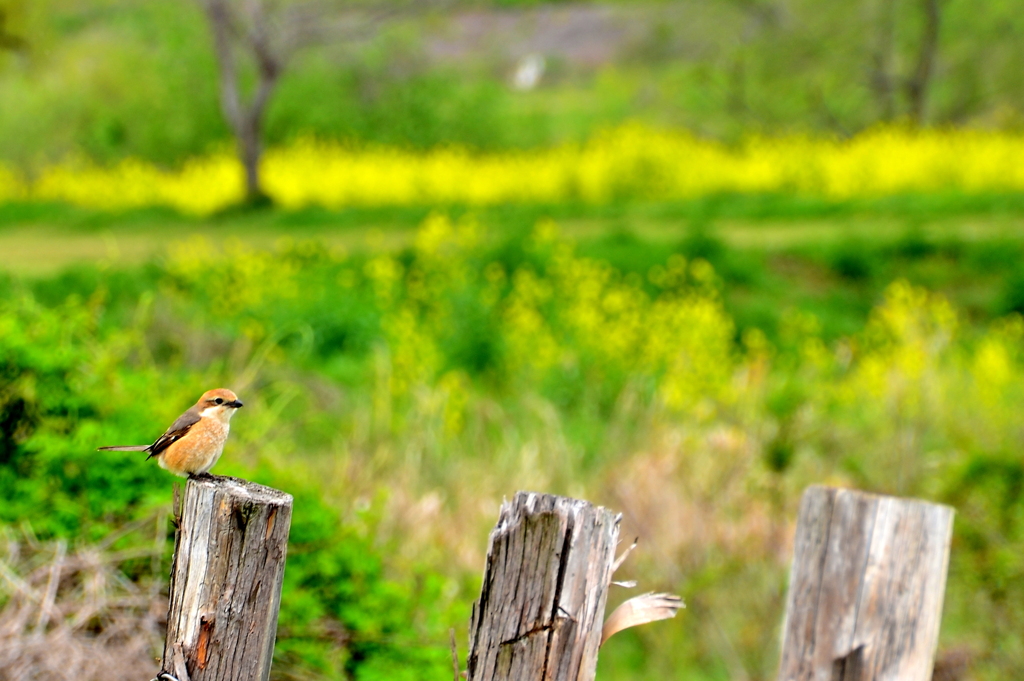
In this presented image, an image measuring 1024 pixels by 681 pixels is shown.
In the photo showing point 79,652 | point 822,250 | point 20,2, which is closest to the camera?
point 79,652

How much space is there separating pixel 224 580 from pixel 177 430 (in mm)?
344

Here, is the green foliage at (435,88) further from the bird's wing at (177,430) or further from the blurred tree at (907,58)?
the bird's wing at (177,430)

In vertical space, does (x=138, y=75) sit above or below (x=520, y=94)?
below

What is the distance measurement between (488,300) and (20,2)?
6614 mm

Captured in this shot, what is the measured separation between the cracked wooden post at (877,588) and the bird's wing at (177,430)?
110 cm

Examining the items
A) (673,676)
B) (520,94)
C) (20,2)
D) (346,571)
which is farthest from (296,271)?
(520,94)

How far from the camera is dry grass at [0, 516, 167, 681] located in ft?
7.68

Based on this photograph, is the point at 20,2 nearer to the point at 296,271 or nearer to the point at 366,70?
the point at 296,271

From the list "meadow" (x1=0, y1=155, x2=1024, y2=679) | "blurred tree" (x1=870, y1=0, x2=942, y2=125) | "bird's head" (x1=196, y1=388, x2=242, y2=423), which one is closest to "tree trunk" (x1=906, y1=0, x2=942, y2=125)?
"blurred tree" (x1=870, y1=0, x2=942, y2=125)

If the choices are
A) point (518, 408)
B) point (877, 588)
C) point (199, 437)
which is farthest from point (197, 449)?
point (518, 408)

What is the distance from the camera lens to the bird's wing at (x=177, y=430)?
1664mm

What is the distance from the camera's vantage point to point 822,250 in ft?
32.2

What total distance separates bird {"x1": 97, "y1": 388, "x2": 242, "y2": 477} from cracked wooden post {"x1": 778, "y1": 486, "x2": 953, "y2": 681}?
1061 millimetres

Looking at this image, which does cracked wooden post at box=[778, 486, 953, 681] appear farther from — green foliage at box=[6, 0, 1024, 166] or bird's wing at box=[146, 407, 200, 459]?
green foliage at box=[6, 0, 1024, 166]
